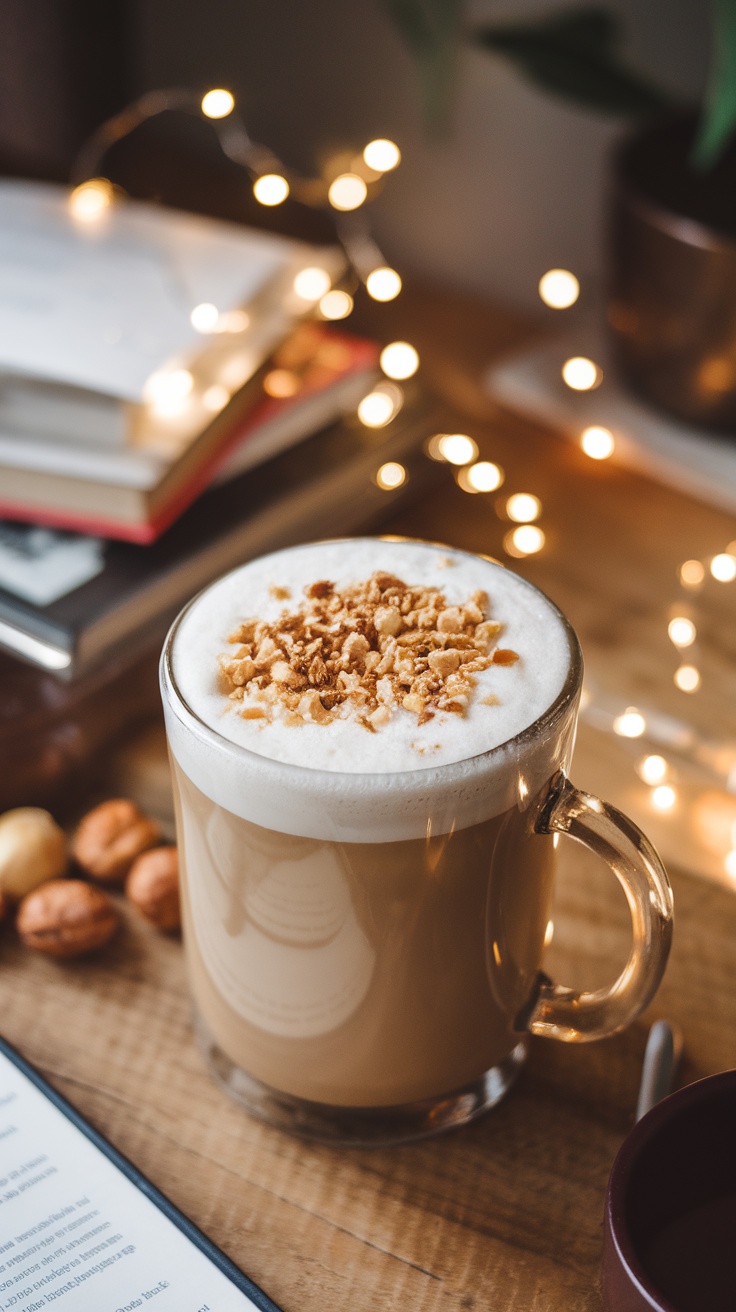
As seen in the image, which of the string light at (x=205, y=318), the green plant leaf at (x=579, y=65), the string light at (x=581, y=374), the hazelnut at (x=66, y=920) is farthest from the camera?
the string light at (x=581, y=374)

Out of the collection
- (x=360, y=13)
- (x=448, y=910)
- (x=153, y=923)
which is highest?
(x=360, y=13)

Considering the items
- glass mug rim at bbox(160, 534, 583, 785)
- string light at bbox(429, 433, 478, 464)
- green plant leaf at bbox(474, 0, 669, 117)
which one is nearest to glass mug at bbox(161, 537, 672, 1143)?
glass mug rim at bbox(160, 534, 583, 785)

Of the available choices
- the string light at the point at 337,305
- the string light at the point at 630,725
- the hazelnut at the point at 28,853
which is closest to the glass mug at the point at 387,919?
the hazelnut at the point at 28,853

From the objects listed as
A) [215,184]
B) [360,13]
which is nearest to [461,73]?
[360,13]

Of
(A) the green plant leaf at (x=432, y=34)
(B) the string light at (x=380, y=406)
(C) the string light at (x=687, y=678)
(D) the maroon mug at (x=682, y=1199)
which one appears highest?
(A) the green plant leaf at (x=432, y=34)

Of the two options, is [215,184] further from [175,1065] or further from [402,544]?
[175,1065]

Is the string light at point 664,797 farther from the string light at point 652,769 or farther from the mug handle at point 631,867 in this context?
the mug handle at point 631,867

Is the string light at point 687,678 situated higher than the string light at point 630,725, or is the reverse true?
the string light at point 687,678
